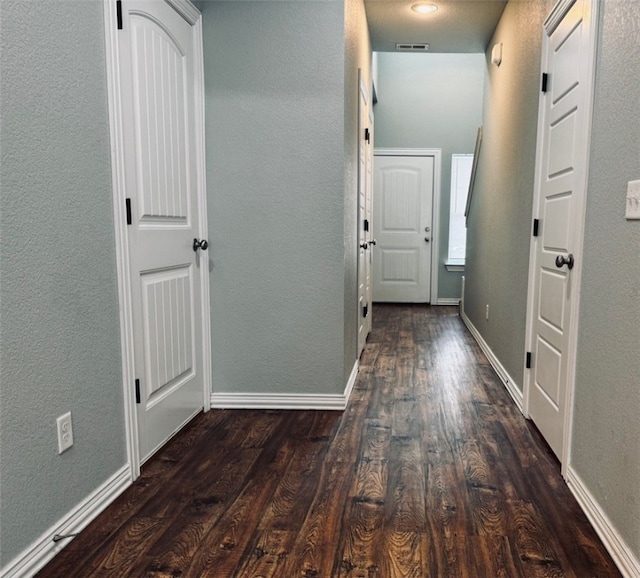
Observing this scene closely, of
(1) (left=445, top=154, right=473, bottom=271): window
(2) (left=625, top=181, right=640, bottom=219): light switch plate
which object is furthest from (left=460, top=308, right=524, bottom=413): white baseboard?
(1) (left=445, top=154, right=473, bottom=271): window

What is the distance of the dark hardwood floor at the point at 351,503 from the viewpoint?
1531 mm

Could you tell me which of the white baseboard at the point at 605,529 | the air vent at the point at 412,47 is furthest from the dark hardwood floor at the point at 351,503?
the air vent at the point at 412,47

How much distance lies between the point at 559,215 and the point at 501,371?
4.65ft

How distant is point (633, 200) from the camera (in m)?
1.48

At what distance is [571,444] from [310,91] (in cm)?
196

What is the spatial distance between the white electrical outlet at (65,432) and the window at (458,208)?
5658 mm

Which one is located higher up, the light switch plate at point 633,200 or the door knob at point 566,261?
the light switch plate at point 633,200

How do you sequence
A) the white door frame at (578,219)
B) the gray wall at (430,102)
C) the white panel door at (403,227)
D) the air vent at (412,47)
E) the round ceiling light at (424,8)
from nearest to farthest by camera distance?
the white door frame at (578,219), the round ceiling light at (424,8), the air vent at (412,47), the gray wall at (430,102), the white panel door at (403,227)

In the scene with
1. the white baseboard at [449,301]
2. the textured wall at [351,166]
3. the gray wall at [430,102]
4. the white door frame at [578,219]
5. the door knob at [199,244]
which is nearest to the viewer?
the white door frame at [578,219]

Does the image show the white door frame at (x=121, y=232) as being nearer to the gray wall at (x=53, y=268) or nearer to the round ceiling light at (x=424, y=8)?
the gray wall at (x=53, y=268)

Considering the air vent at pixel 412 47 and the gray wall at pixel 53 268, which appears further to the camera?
the air vent at pixel 412 47

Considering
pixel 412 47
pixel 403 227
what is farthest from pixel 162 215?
pixel 403 227

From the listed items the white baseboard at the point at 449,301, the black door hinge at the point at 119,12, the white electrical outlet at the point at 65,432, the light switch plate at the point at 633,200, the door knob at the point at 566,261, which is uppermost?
the black door hinge at the point at 119,12

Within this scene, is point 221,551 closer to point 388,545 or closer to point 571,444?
Result: point 388,545
